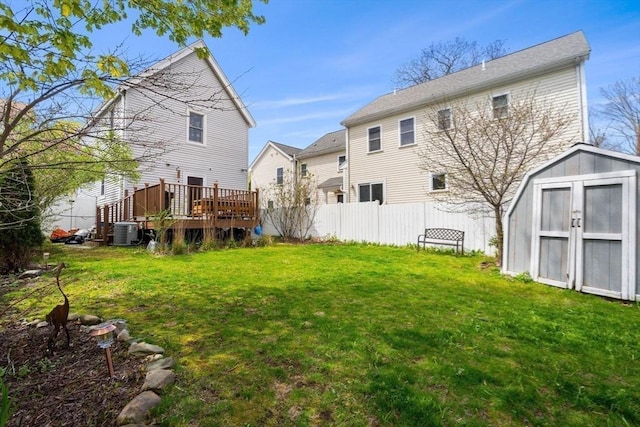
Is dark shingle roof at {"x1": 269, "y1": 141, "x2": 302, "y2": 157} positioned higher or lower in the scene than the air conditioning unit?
higher

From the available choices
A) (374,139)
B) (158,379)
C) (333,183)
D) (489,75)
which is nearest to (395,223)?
(374,139)

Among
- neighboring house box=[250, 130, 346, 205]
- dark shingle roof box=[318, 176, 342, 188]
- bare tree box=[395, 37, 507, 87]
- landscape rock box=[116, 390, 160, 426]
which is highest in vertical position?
bare tree box=[395, 37, 507, 87]

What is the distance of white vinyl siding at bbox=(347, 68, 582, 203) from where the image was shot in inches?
384

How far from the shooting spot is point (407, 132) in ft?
44.6

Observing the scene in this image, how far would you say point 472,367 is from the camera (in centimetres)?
244

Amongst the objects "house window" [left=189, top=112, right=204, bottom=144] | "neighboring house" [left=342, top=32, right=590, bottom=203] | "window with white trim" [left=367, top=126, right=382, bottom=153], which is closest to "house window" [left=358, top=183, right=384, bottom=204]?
"neighboring house" [left=342, top=32, right=590, bottom=203]

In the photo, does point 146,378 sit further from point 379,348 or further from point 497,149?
point 497,149

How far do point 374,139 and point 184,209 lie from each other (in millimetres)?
9313

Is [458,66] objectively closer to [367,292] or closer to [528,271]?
[528,271]

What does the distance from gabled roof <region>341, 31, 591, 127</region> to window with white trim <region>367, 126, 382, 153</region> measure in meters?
0.56

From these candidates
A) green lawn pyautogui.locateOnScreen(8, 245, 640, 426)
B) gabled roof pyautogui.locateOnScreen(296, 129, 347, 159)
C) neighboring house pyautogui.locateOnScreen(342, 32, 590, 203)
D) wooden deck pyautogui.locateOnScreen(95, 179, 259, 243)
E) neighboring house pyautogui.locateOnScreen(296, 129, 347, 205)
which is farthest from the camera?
gabled roof pyautogui.locateOnScreen(296, 129, 347, 159)

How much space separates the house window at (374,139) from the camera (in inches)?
577

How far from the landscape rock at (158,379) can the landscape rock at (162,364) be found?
0.06 m

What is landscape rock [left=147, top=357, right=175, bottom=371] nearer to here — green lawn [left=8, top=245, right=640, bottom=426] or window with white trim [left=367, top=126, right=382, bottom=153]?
green lawn [left=8, top=245, right=640, bottom=426]
